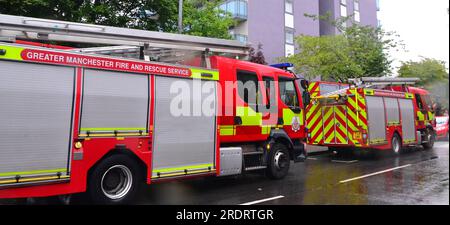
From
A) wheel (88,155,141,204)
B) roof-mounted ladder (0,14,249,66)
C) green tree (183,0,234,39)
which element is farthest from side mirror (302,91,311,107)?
green tree (183,0,234,39)

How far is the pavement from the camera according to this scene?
21.5 ft

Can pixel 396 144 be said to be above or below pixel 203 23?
below

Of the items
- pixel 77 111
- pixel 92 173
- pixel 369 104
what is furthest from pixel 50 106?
pixel 369 104

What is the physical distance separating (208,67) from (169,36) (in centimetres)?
106

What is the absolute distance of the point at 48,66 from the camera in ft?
17.4

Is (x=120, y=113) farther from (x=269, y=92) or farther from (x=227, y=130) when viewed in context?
(x=269, y=92)

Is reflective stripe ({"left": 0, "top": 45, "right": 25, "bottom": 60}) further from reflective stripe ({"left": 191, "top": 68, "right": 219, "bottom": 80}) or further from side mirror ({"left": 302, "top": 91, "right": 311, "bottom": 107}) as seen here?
side mirror ({"left": 302, "top": 91, "right": 311, "bottom": 107})

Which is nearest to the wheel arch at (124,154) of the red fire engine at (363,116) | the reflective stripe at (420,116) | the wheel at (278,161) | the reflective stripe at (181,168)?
the reflective stripe at (181,168)

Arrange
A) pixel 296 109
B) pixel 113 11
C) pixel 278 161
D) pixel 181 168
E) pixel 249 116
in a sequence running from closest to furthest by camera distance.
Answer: pixel 181 168, pixel 249 116, pixel 278 161, pixel 296 109, pixel 113 11

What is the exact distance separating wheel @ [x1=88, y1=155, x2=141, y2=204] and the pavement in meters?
0.32

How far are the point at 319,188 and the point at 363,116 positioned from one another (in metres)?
5.56

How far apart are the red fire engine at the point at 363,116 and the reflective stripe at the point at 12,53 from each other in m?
10.2

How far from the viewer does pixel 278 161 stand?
8852mm

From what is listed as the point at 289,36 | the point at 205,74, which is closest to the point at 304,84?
the point at 205,74
